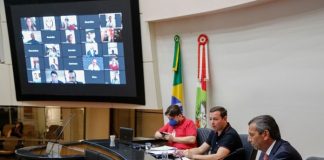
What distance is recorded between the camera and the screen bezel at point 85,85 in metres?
6.55

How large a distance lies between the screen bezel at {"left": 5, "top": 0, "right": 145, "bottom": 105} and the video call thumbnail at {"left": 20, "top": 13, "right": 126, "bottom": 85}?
9cm

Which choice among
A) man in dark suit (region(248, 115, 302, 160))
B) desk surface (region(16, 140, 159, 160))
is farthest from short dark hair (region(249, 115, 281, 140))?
desk surface (region(16, 140, 159, 160))

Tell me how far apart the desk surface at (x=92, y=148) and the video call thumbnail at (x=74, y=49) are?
1.49 metres

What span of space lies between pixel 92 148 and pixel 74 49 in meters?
2.35

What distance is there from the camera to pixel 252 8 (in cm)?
527

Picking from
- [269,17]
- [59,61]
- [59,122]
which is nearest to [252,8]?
[269,17]

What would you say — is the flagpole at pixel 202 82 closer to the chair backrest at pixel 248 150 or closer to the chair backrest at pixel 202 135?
the chair backrest at pixel 202 135

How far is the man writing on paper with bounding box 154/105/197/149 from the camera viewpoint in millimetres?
5008

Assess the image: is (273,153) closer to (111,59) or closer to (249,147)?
(249,147)

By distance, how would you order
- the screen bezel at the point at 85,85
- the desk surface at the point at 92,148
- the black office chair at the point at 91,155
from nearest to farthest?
the desk surface at the point at 92,148, the black office chair at the point at 91,155, the screen bezel at the point at 85,85

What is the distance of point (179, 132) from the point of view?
5145 millimetres

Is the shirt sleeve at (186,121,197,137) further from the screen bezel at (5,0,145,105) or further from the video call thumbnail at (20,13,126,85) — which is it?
the video call thumbnail at (20,13,126,85)

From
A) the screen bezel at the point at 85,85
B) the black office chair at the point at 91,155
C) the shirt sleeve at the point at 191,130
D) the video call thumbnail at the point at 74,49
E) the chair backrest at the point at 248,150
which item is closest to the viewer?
the chair backrest at the point at 248,150

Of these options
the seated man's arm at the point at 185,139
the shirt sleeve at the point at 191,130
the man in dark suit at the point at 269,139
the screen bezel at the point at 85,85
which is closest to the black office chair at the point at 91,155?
the seated man's arm at the point at 185,139
